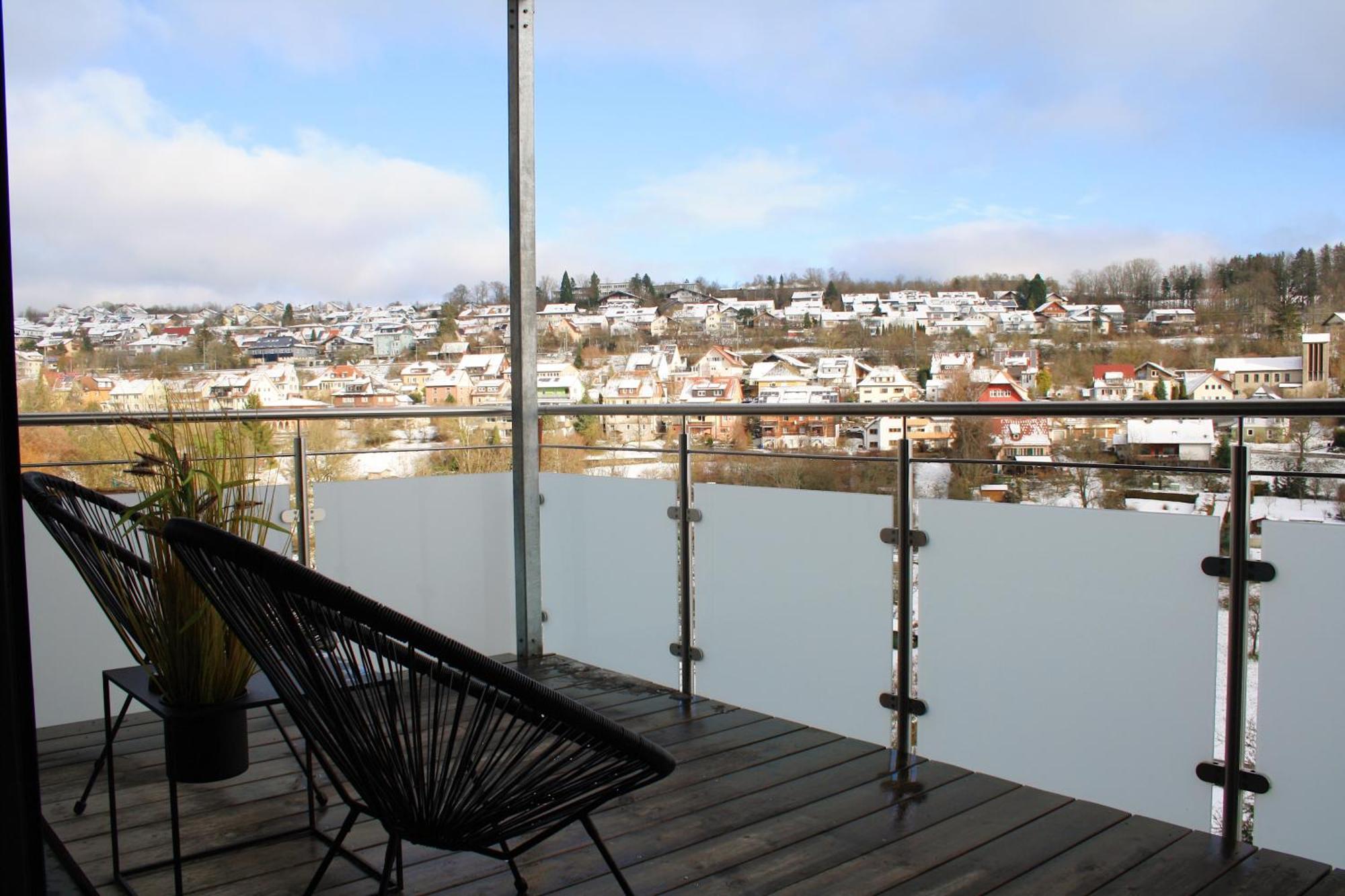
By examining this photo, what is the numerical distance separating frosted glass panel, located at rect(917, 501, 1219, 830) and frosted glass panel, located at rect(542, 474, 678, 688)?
1203mm

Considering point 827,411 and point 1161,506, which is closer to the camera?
point 1161,506

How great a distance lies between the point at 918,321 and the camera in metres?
9.61

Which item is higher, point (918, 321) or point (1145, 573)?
point (918, 321)

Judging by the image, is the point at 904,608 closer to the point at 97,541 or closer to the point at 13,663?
the point at 97,541

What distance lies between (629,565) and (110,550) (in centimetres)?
226

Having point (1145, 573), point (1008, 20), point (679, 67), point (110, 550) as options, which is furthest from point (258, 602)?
point (1008, 20)

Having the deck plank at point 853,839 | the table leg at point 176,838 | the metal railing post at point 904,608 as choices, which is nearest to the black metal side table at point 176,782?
the table leg at point 176,838

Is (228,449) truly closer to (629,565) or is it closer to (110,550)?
(110,550)

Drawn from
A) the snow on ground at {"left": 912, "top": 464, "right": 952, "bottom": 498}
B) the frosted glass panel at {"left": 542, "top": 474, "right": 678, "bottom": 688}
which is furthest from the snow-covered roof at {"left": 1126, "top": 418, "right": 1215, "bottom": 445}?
the frosted glass panel at {"left": 542, "top": 474, "right": 678, "bottom": 688}

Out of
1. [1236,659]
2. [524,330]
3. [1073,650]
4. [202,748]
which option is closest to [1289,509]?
[1236,659]

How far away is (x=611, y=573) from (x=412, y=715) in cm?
262

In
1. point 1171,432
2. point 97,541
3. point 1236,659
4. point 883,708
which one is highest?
point 1171,432

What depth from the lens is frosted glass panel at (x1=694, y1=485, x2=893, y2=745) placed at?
3.40m

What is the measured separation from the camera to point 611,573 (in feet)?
14.4
